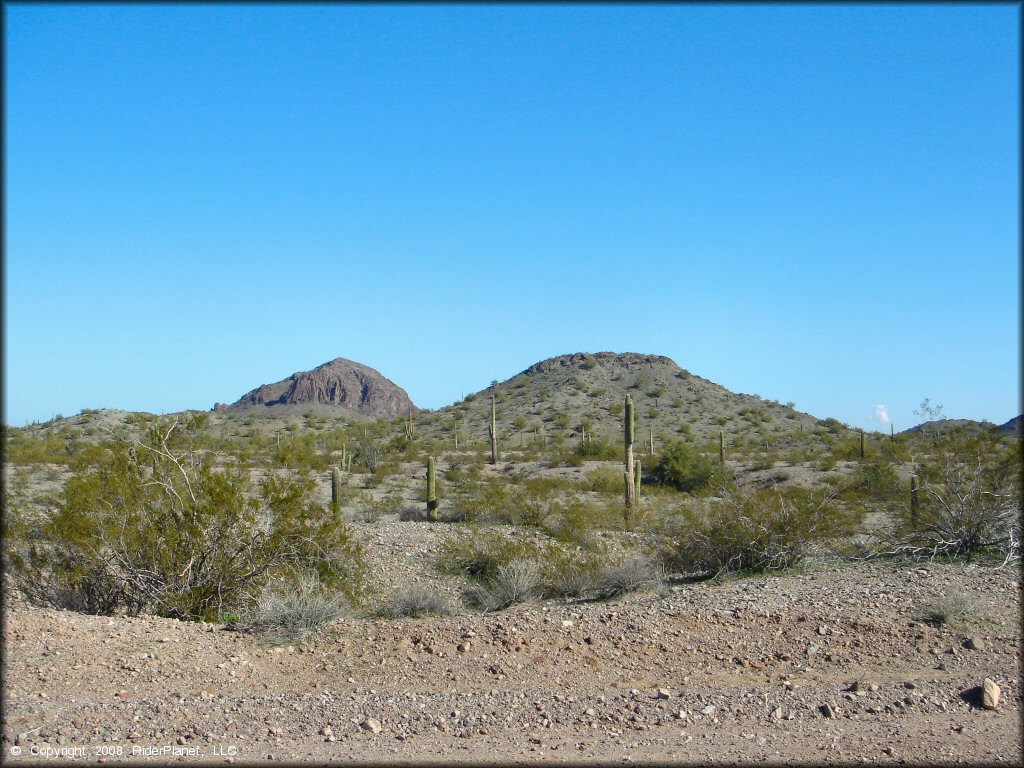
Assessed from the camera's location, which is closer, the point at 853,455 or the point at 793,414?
the point at 853,455

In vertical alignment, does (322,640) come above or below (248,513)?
below

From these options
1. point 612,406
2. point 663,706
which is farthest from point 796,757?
point 612,406

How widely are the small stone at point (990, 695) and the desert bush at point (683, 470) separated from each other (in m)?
28.3

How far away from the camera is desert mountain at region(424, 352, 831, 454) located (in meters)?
64.0

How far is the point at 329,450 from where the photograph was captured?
4972 centimetres

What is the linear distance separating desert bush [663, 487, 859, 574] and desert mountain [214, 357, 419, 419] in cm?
7702

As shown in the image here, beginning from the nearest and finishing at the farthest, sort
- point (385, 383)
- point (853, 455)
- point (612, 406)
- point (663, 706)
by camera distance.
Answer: point (663, 706) < point (853, 455) < point (612, 406) < point (385, 383)

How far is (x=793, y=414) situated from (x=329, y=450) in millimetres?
40450

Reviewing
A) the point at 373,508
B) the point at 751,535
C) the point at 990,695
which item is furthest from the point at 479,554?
the point at 373,508

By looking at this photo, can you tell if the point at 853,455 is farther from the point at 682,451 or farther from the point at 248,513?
the point at 248,513

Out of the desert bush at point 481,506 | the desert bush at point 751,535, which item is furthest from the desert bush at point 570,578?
the desert bush at point 481,506

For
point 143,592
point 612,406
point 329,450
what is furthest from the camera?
point 612,406

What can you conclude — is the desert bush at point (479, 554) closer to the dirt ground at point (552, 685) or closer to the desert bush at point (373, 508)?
the dirt ground at point (552, 685)

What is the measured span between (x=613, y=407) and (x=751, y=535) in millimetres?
53060
